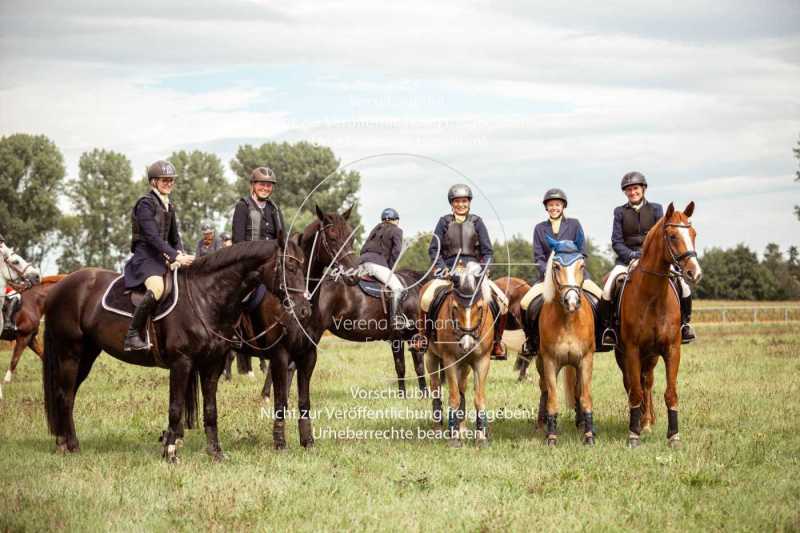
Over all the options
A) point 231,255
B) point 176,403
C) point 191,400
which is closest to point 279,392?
point 176,403

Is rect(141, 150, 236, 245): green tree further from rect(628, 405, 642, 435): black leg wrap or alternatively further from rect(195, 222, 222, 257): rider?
rect(628, 405, 642, 435): black leg wrap

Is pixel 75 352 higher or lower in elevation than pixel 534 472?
higher

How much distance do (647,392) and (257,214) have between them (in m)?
6.08

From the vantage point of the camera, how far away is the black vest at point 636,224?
38.0ft

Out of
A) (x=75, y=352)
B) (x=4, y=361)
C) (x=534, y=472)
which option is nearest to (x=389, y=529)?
(x=534, y=472)

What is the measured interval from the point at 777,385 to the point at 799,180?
46458 millimetres

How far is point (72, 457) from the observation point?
10.1 meters

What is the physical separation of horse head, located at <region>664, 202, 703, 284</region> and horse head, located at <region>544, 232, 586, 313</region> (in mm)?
1084

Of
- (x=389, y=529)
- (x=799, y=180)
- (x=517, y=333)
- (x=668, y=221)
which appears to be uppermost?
(x=799, y=180)

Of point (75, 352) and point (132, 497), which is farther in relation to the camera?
point (75, 352)

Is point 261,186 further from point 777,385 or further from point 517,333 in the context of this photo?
point 777,385

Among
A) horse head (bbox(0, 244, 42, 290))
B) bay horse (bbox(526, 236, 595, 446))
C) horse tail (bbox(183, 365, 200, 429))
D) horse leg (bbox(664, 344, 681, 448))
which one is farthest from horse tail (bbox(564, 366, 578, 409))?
horse head (bbox(0, 244, 42, 290))

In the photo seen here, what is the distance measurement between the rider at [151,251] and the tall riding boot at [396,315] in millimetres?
5160

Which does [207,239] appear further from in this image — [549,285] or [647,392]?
[647,392]
